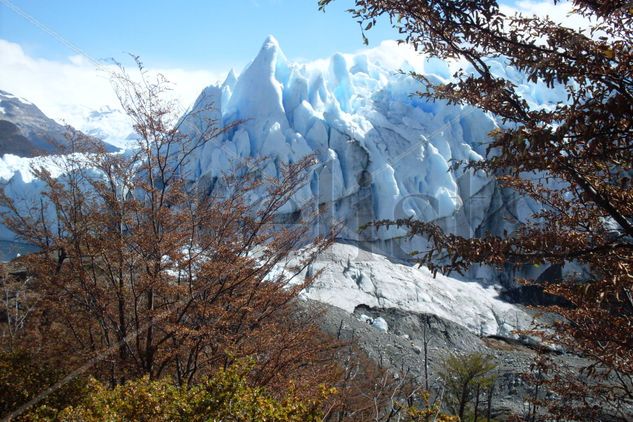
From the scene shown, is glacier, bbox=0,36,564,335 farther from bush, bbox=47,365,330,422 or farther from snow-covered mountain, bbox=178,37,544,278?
bush, bbox=47,365,330,422

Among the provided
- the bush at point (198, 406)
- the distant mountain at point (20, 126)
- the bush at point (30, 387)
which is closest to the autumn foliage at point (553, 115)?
the bush at point (198, 406)

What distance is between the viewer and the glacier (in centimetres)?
2519

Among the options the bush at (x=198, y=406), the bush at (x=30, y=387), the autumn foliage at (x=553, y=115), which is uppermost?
the autumn foliage at (x=553, y=115)

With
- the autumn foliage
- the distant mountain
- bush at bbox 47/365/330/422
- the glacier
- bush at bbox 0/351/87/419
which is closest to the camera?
the autumn foliage

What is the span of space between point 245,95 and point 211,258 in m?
24.6

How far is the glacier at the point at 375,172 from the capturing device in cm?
2519

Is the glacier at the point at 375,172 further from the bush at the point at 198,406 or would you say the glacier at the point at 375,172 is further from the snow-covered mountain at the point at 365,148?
the bush at the point at 198,406

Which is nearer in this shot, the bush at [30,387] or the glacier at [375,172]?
the bush at [30,387]

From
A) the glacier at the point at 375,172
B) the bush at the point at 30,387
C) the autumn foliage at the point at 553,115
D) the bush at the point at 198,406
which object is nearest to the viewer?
the autumn foliage at the point at 553,115

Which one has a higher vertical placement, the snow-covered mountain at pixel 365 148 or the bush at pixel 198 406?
the snow-covered mountain at pixel 365 148

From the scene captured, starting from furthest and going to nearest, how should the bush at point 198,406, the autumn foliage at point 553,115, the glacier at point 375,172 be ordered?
the glacier at point 375,172 < the bush at point 198,406 < the autumn foliage at point 553,115

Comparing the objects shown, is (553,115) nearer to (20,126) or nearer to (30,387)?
(30,387)

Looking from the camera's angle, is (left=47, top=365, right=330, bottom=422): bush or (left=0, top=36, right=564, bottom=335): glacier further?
(left=0, top=36, right=564, bottom=335): glacier

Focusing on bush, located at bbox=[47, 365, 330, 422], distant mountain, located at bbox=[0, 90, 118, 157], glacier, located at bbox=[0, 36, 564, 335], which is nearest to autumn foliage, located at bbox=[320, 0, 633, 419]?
bush, located at bbox=[47, 365, 330, 422]
